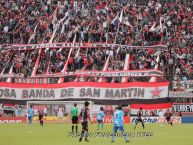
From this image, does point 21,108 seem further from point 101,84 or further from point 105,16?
point 105,16

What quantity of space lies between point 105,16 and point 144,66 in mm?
11024

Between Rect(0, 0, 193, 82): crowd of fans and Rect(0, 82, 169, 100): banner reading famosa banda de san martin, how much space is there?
1.24 m

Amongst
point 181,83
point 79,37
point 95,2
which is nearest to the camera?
point 181,83

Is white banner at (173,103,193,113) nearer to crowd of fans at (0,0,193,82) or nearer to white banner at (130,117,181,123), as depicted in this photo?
white banner at (130,117,181,123)

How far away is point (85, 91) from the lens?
6500 cm

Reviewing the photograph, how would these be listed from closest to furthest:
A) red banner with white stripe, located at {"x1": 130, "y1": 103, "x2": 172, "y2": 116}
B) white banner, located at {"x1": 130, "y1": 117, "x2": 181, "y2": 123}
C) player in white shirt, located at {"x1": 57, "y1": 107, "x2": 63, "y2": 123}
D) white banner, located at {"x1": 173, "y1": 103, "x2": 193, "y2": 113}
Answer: red banner with white stripe, located at {"x1": 130, "y1": 103, "x2": 172, "y2": 116}
white banner, located at {"x1": 173, "y1": 103, "x2": 193, "y2": 113}
player in white shirt, located at {"x1": 57, "y1": 107, "x2": 63, "y2": 123}
white banner, located at {"x1": 130, "y1": 117, "x2": 181, "y2": 123}

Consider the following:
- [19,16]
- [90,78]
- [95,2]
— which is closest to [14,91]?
[90,78]

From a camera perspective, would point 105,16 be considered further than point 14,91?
Yes

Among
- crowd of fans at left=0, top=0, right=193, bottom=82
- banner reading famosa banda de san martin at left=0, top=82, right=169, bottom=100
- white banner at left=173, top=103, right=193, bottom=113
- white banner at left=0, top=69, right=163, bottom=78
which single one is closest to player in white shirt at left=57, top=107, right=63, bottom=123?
banner reading famosa banda de san martin at left=0, top=82, right=169, bottom=100

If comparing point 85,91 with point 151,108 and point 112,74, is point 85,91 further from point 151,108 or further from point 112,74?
point 151,108

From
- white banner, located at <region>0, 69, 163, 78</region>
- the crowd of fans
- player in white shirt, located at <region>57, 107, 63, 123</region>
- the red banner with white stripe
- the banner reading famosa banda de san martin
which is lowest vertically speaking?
player in white shirt, located at <region>57, 107, 63, 123</region>

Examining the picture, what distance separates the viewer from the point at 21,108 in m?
66.4

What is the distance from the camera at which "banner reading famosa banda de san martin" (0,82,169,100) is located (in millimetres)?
64438

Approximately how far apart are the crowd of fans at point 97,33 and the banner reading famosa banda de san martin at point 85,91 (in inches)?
49.0
